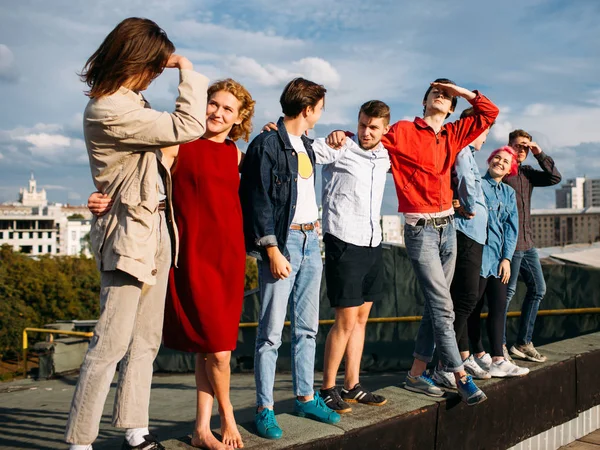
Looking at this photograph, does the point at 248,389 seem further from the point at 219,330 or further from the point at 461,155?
the point at 219,330

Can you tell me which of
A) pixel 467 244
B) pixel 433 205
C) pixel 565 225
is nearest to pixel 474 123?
pixel 433 205

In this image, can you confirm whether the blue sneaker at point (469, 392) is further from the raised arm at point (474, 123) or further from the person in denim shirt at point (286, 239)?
the raised arm at point (474, 123)

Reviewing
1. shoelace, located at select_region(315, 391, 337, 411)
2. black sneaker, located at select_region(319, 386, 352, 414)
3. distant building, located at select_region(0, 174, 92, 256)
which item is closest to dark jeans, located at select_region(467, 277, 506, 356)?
black sneaker, located at select_region(319, 386, 352, 414)

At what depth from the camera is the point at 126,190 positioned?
8.00ft

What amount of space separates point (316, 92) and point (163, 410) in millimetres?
5414

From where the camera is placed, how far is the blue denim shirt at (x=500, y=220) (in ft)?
15.4

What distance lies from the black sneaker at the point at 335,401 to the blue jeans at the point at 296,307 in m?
0.16

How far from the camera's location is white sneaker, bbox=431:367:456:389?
3.95m

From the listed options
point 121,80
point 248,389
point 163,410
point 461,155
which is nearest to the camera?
point 121,80

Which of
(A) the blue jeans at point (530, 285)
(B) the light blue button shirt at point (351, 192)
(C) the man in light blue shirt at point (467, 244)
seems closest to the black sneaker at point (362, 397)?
(B) the light blue button shirt at point (351, 192)

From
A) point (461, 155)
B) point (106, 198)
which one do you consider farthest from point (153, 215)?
point (461, 155)

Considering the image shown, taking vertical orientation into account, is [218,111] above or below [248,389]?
above

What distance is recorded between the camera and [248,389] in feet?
28.9

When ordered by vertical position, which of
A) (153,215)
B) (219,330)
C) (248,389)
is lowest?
(248,389)
